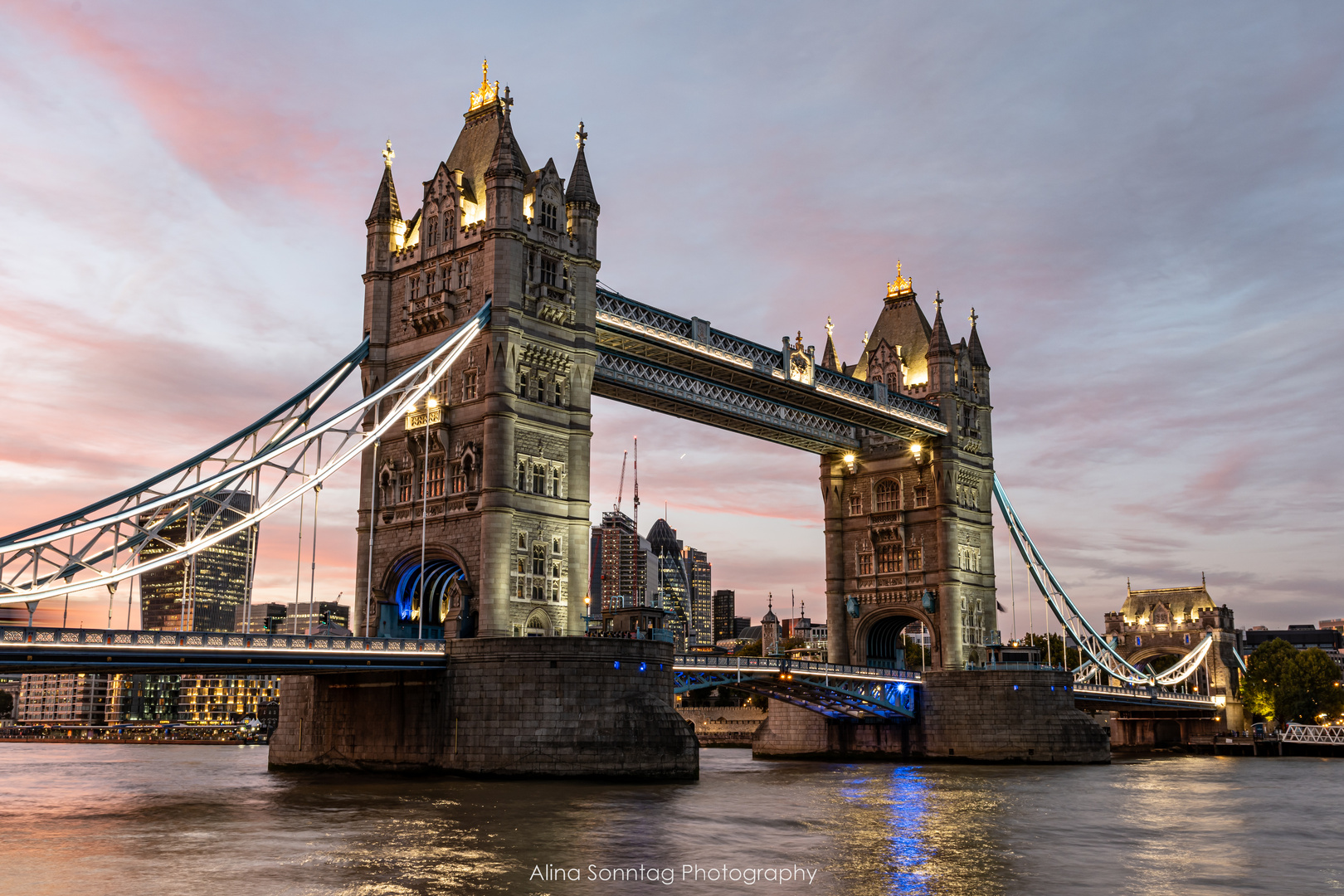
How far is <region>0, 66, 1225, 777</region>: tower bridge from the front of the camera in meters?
52.0

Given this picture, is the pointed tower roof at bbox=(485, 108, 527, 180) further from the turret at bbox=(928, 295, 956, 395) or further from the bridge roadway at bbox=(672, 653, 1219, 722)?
the turret at bbox=(928, 295, 956, 395)

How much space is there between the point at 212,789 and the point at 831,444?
1811 inches

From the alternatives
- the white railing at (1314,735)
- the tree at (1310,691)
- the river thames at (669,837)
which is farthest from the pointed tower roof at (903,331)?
the tree at (1310,691)

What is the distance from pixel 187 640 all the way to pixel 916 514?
180 ft

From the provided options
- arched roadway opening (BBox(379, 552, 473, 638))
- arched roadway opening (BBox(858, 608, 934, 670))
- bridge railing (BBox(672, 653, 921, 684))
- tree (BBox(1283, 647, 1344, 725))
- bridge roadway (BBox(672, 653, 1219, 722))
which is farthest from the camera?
tree (BBox(1283, 647, 1344, 725))

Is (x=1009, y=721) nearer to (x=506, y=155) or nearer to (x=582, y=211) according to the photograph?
(x=582, y=211)

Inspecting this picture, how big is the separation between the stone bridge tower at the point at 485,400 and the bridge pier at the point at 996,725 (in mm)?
32107

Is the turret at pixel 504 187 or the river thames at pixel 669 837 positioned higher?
the turret at pixel 504 187

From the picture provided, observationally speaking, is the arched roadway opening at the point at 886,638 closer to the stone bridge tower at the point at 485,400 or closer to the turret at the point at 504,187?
the stone bridge tower at the point at 485,400

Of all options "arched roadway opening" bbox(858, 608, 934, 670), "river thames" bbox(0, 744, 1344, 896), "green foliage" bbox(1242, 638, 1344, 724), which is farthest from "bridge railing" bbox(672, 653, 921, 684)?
"green foliage" bbox(1242, 638, 1344, 724)

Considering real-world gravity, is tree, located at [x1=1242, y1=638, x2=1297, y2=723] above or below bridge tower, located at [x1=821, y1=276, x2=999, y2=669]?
below

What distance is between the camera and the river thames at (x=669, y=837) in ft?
93.8

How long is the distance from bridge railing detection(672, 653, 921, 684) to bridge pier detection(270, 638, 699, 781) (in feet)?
28.7

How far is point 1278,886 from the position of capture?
29.9 metres
